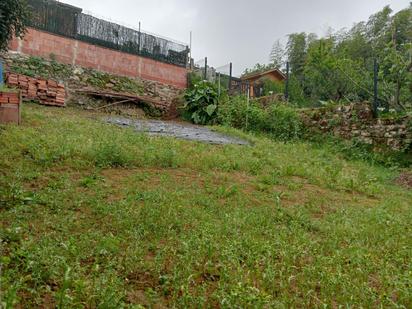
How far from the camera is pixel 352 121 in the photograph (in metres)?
8.75

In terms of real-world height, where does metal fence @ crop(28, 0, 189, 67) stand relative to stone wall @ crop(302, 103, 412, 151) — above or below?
above

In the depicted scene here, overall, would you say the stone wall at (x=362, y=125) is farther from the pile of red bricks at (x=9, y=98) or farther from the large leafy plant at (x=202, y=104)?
the pile of red bricks at (x=9, y=98)

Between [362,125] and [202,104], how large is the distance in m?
4.59

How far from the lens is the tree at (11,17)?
5188mm

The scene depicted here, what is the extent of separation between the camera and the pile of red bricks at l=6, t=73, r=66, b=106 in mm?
8750

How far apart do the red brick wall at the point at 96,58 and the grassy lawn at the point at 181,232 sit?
265 inches

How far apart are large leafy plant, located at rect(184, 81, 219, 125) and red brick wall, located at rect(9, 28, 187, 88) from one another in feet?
7.97

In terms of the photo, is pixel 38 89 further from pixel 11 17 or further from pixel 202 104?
pixel 202 104

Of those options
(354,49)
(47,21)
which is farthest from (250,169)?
(354,49)

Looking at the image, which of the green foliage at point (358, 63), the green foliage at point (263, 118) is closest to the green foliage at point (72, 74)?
the green foliage at point (263, 118)

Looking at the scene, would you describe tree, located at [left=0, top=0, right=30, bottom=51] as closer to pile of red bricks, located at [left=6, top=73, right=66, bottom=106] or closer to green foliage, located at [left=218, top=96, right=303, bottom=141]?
pile of red bricks, located at [left=6, top=73, right=66, bottom=106]

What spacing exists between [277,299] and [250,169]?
10.5 feet

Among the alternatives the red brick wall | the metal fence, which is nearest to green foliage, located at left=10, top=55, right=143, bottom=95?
the red brick wall

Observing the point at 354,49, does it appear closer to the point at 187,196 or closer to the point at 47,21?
the point at 47,21
